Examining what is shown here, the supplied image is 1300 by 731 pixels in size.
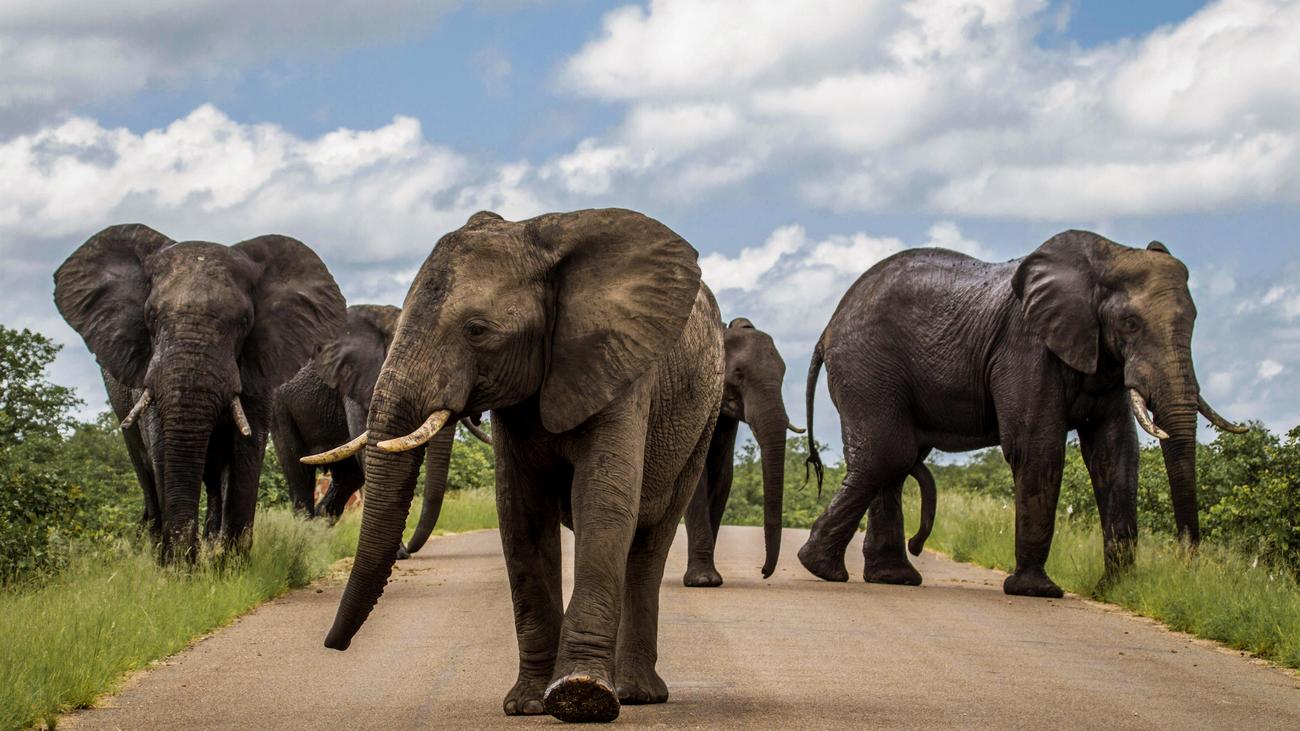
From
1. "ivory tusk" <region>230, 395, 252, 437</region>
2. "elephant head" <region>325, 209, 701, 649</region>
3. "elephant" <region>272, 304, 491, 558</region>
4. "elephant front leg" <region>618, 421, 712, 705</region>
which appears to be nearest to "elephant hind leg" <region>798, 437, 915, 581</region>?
"ivory tusk" <region>230, 395, 252, 437</region>

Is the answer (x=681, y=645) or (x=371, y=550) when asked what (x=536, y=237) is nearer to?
(x=371, y=550)

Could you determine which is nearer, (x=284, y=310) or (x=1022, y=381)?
(x=284, y=310)

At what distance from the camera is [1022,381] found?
16547 mm

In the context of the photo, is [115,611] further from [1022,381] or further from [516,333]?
[1022,381]

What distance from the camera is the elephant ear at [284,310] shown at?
51.3 ft

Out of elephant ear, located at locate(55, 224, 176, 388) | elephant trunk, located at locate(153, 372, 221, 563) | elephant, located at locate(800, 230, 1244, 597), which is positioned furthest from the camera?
elephant ear, located at locate(55, 224, 176, 388)

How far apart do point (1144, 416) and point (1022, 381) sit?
162cm

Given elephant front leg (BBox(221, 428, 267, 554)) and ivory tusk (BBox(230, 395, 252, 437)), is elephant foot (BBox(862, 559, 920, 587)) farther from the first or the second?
ivory tusk (BBox(230, 395, 252, 437))

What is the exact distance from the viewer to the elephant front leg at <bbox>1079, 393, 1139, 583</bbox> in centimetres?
1602

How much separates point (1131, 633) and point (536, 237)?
6415mm

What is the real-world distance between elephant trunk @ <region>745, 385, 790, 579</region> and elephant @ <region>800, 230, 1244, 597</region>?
1.14m

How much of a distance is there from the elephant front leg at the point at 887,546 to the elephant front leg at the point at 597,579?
9523mm

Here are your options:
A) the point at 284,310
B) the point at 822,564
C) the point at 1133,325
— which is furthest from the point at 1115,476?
the point at 284,310

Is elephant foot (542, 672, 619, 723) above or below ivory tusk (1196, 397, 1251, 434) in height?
below
